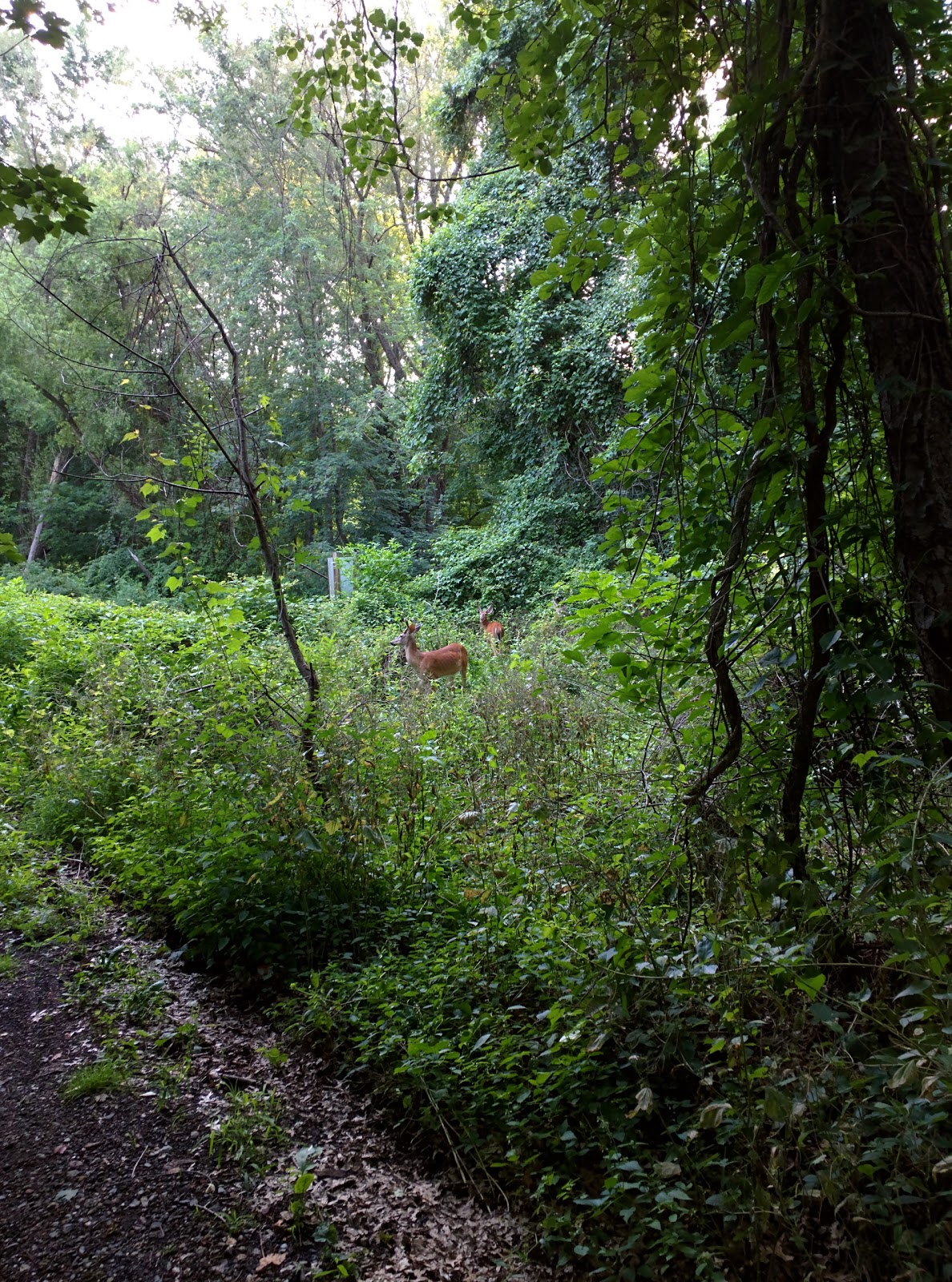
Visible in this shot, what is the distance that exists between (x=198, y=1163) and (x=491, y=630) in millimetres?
9145

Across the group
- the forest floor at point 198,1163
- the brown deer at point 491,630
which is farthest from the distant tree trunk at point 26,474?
the forest floor at point 198,1163

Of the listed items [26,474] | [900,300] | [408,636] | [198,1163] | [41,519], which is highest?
[26,474]

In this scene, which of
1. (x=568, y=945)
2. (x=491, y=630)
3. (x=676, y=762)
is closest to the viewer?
(x=568, y=945)

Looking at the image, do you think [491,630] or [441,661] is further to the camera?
[491,630]

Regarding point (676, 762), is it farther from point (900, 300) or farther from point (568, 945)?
point (900, 300)

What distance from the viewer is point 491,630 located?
1144 cm

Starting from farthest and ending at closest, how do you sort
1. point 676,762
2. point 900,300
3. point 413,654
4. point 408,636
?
point 408,636 → point 413,654 → point 676,762 → point 900,300

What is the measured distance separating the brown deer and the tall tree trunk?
26.0 ft

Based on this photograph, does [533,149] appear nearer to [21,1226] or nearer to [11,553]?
[11,553]

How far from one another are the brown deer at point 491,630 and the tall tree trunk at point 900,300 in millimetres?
7939

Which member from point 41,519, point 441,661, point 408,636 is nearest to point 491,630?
point 408,636

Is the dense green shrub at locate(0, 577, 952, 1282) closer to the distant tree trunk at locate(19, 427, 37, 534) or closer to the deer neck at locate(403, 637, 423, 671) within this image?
the deer neck at locate(403, 637, 423, 671)

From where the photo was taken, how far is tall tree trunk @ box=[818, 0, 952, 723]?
6.39 feet

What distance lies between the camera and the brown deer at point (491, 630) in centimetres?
1037
